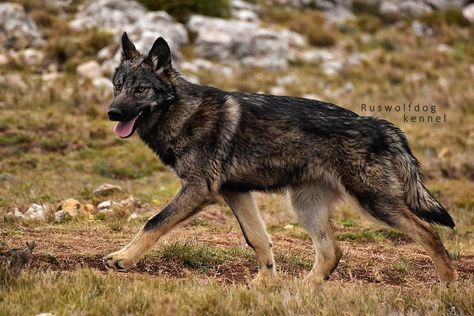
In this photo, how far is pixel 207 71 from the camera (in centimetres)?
2033

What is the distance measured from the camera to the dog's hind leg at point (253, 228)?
6.82 metres

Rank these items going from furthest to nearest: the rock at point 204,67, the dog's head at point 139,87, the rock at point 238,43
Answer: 1. the rock at point 238,43
2. the rock at point 204,67
3. the dog's head at point 139,87

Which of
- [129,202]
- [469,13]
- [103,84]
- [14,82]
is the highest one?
[469,13]

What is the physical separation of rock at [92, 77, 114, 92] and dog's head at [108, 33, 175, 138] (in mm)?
10153

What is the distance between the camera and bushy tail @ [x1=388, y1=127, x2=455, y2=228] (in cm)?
666

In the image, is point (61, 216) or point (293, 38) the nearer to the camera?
point (61, 216)

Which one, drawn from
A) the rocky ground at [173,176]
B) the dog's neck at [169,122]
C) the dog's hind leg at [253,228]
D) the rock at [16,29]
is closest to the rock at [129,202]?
the rocky ground at [173,176]

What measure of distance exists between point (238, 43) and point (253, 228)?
1603 cm

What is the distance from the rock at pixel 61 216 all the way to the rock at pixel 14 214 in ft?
1.34

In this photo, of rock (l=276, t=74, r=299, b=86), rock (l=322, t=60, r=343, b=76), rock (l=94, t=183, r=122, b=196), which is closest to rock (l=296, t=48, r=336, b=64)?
rock (l=322, t=60, r=343, b=76)

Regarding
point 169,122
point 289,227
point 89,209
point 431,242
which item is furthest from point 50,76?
point 431,242

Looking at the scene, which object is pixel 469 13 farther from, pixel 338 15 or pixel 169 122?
pixel 169 122

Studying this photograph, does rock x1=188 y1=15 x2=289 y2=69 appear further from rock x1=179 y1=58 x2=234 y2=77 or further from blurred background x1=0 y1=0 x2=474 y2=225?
rock x1=179 y1=58 x2=234 y2=77

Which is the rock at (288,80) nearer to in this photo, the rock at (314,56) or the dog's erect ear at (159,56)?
the rock at (314,56)
